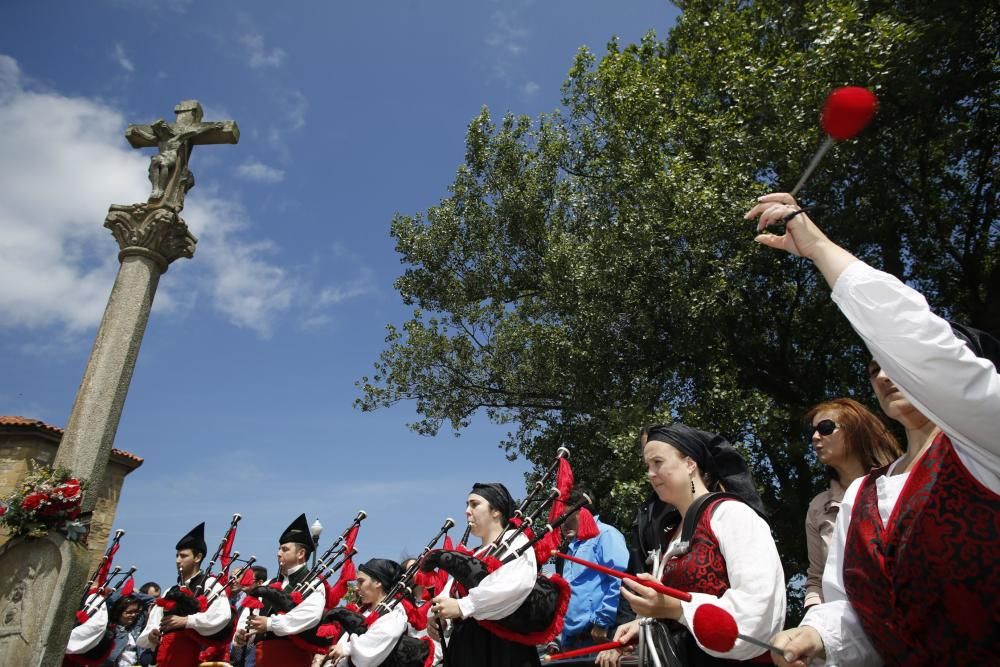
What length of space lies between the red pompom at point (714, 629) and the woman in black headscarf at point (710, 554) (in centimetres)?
16

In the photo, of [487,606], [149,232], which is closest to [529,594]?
[487,606]

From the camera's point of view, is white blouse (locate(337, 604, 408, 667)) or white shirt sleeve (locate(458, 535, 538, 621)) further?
white blouse (locate(337, 604, 408, 667))

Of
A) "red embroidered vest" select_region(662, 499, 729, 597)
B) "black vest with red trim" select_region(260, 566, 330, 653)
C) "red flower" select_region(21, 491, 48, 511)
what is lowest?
"red embroidered vest" select_region(662, 499, 729, 597)

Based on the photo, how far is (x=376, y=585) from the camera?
7.29 m

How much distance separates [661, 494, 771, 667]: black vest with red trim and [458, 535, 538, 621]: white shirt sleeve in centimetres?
150

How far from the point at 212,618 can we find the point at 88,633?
300 cm

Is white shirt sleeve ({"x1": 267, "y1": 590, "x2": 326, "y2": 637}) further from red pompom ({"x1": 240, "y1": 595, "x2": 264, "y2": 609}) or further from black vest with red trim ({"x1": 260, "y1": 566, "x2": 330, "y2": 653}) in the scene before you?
red pompom ({"x1": 240, "y1": 595, "x2": 264, "y2": 609})

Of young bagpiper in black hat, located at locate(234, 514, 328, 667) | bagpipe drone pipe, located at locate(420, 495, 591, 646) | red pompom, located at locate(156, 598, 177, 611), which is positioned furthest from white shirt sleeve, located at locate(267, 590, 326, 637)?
bagpipe drone pipe, located at locate(420, 495, 591, 646)

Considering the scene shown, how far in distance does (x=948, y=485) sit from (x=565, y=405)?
36.7 ft

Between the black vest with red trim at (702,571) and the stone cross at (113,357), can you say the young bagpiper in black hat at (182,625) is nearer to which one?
the stone cross at (113,357)

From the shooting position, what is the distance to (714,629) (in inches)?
76.4

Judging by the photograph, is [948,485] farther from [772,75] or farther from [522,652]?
[772,75]

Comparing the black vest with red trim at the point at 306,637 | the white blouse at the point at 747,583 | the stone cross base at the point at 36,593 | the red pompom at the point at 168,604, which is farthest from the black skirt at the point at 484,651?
the red pompom at the point at 168,604

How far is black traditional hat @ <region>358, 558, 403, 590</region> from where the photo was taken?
730 centimetres
